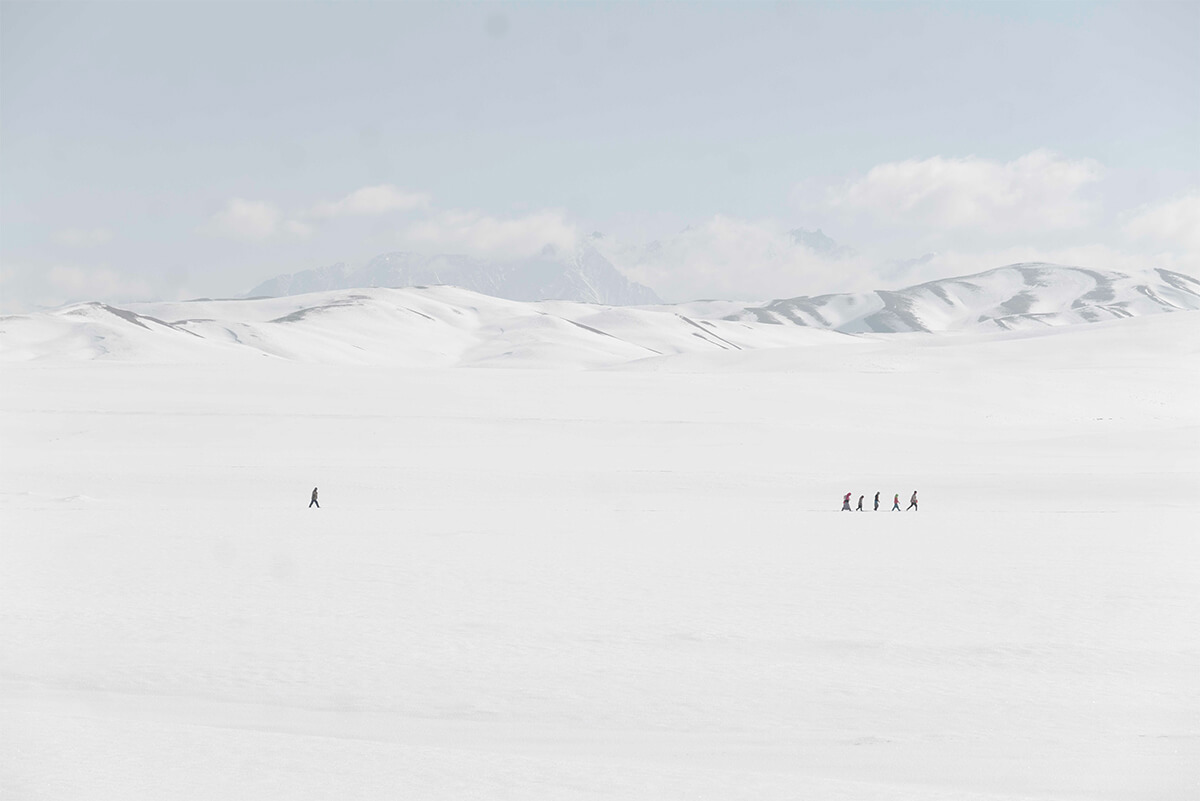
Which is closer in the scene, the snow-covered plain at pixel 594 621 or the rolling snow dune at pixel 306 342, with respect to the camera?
the snow-covered plain at pixel 594 621

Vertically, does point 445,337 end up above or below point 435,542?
above

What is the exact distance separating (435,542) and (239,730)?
11.6 metres

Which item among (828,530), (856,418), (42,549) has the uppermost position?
(856,418)

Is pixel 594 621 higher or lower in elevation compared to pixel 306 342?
lower

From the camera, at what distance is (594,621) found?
14477mm

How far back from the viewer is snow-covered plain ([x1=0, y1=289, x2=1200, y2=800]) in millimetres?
9281

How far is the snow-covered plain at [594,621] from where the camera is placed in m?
9.28

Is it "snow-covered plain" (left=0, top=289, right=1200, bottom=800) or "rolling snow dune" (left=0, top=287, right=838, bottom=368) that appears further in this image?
"rolling snow dune" (left=0, top=287, right=838, bottom=368)

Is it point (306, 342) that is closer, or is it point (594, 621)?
point (594, 621)

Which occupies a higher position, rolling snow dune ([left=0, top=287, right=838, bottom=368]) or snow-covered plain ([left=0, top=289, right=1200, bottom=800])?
rolling snow dune ([left=0, top=287, right=838, bottom=368])

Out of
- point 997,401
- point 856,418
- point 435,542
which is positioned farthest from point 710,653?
point 997,401

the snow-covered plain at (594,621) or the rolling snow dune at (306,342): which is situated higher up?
the rolling snow dune at (306,342)

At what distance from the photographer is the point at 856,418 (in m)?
50.5

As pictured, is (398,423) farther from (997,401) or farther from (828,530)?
(997,401)
